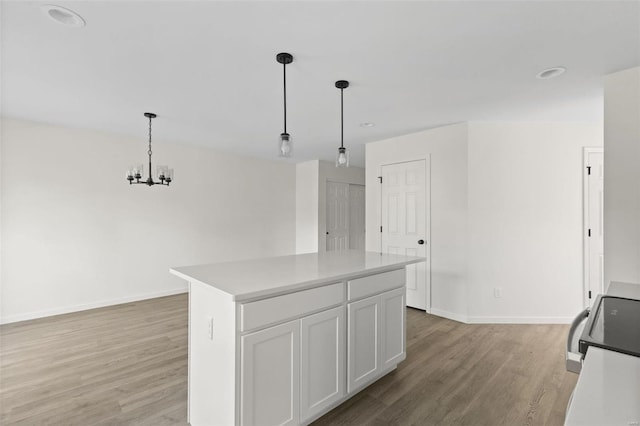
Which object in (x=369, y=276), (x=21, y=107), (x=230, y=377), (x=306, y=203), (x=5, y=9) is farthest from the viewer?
(x=306, y=203)

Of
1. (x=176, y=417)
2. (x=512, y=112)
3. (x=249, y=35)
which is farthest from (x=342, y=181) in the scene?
(x=176, y=417)

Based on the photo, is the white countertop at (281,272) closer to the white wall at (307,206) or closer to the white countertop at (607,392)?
the white countertop at (607,392)

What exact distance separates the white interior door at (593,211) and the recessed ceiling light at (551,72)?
174cm

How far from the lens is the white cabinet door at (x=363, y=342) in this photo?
6.69ft

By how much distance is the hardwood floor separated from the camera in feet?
6.47

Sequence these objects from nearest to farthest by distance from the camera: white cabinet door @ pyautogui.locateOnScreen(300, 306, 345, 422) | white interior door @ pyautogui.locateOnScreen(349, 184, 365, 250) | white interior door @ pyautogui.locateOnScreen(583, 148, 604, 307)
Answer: white cabinet door @ pyautogui.locateOnScreen(300, 306, 345, 422)
white interior door @ pyautogui.locateOnScreen(583, 148, 604, 307)
white interior door @ pyautogui.locateOnScreen(349, 184, 365, 250)

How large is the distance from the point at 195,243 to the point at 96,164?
1796 mm

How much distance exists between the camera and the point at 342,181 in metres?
6.57

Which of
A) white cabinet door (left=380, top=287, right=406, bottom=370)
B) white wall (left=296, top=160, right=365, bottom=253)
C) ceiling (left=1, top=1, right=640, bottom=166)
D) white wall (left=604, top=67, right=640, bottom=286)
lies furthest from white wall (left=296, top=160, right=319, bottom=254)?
white wall (left=604, top=67, right=640, bottom=286)

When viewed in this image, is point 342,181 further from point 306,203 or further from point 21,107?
point 21,107

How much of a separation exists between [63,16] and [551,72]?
3346 millimetres

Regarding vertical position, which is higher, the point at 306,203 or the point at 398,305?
the point at 306,203

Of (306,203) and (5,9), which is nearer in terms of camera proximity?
(5,9)

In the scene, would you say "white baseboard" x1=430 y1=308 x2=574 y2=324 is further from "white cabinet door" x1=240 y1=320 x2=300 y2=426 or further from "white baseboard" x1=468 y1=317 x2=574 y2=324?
"white cabinet door" x1=240 y1=320 x2=300 y2=426
